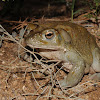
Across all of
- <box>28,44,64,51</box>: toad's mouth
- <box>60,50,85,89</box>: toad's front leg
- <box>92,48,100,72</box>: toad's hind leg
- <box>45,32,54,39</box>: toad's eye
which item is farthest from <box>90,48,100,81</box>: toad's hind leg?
<box>45,32,54,39</box>: toad's eye

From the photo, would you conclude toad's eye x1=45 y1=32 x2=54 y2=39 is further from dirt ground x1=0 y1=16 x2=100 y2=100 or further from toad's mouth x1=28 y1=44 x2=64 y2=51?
dirt ground x1=0 y1=16 x2=100 y2=100

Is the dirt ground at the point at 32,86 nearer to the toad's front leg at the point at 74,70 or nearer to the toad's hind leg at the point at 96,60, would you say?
the toad's front leg at the point at 74,70

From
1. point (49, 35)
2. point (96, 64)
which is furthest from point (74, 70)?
point (49, 35)

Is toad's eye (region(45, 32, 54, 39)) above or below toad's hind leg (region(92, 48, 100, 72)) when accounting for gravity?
above

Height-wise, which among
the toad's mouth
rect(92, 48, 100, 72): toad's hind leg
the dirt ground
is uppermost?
the toad's mouth

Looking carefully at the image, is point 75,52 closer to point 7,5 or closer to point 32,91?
point 32,91

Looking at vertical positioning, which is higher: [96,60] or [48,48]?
[48,48]

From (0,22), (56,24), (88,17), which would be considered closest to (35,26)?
(56,24)

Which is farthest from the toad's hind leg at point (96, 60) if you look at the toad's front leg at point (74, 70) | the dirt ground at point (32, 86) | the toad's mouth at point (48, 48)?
the toad's mouth at point (48, 48)

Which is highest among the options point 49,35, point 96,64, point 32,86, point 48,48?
point 49,35

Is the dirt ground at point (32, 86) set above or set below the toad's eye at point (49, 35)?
below

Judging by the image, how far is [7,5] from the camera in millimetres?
3824

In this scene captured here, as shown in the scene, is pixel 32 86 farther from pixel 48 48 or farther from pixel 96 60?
pixel 96 60

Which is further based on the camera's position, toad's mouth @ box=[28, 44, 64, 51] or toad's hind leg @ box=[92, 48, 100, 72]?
toad's hind leg @ box=[92, 48, 100, 72]
